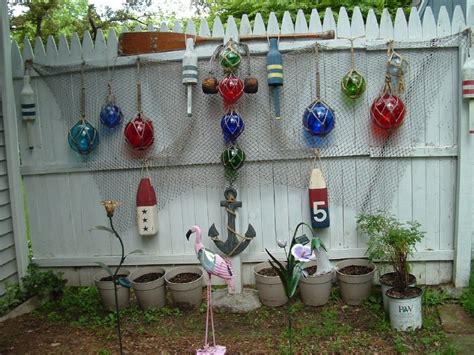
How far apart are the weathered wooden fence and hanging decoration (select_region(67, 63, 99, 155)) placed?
0.20 meters

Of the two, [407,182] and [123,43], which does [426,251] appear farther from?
[123,43]

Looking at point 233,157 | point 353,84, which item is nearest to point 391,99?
point 353,84

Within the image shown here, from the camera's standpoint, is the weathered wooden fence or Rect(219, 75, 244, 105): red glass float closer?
Rect(219, 75, 244, 105): red glass float

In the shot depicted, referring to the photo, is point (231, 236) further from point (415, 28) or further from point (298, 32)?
point (415, 28)

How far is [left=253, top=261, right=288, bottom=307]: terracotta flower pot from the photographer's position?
344cm

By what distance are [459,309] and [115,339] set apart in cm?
256

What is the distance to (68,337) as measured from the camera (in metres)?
3.22

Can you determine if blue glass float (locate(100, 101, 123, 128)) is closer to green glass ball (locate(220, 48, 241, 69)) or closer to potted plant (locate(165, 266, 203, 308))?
green glass ball (locate(220, 48, 241, 69))

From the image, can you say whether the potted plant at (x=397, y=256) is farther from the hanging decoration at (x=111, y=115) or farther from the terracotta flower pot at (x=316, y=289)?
the hanging decoration at (x=111, y=115)

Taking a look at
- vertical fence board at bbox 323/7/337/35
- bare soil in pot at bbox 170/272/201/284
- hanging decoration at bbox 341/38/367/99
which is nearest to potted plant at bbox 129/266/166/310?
bare soil in pot at bbox 170/272/201/284

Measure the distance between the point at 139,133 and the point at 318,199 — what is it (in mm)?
1530

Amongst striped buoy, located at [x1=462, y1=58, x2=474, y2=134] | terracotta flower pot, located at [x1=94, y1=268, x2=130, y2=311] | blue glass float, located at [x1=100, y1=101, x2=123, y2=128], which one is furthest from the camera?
blue glass float, located at [x1=100, y1=101, x2=123, y2=128]

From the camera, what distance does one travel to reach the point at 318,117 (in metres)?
3.40

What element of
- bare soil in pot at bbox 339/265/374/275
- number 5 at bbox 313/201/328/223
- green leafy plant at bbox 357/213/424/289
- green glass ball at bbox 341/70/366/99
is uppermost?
green glass ball at bbox 341/70/366/99
